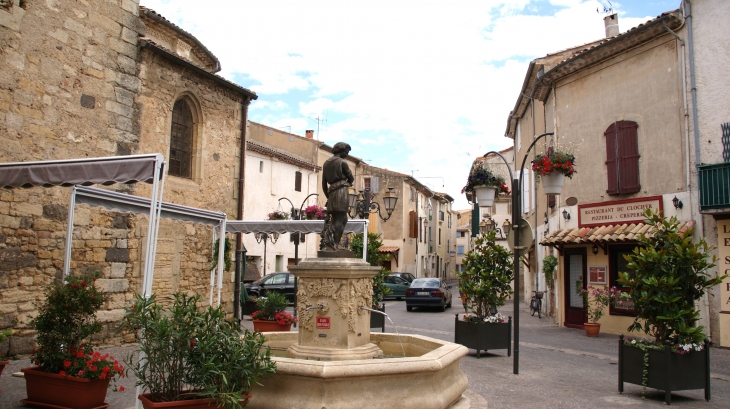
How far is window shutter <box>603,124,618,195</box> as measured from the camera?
47.2 feet

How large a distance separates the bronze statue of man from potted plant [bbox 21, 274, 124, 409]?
2.73 metres

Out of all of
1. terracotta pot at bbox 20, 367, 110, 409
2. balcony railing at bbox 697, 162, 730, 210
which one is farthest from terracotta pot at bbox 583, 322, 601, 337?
terracotta pot at bbox 20, 367, 110, 409

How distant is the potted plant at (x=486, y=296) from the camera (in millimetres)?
10594

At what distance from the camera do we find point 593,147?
1522 centimetres

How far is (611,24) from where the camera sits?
1947 centimetres

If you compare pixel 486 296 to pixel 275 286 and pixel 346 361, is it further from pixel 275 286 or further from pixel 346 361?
pixel 275 286

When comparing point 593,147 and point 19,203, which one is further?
point 593,147

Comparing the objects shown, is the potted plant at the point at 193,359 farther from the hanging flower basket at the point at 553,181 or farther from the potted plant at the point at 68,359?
the hanging flower basket at the point at 553,181

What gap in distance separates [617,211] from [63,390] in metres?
12.9

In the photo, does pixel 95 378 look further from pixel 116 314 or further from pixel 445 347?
pixel 116 314

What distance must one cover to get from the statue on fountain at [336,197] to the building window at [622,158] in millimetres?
9514

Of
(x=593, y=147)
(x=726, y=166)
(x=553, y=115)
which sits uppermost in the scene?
(x=553, y=115)

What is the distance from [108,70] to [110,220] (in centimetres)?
287

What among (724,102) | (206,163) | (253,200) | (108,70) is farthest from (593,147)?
(253,200)
